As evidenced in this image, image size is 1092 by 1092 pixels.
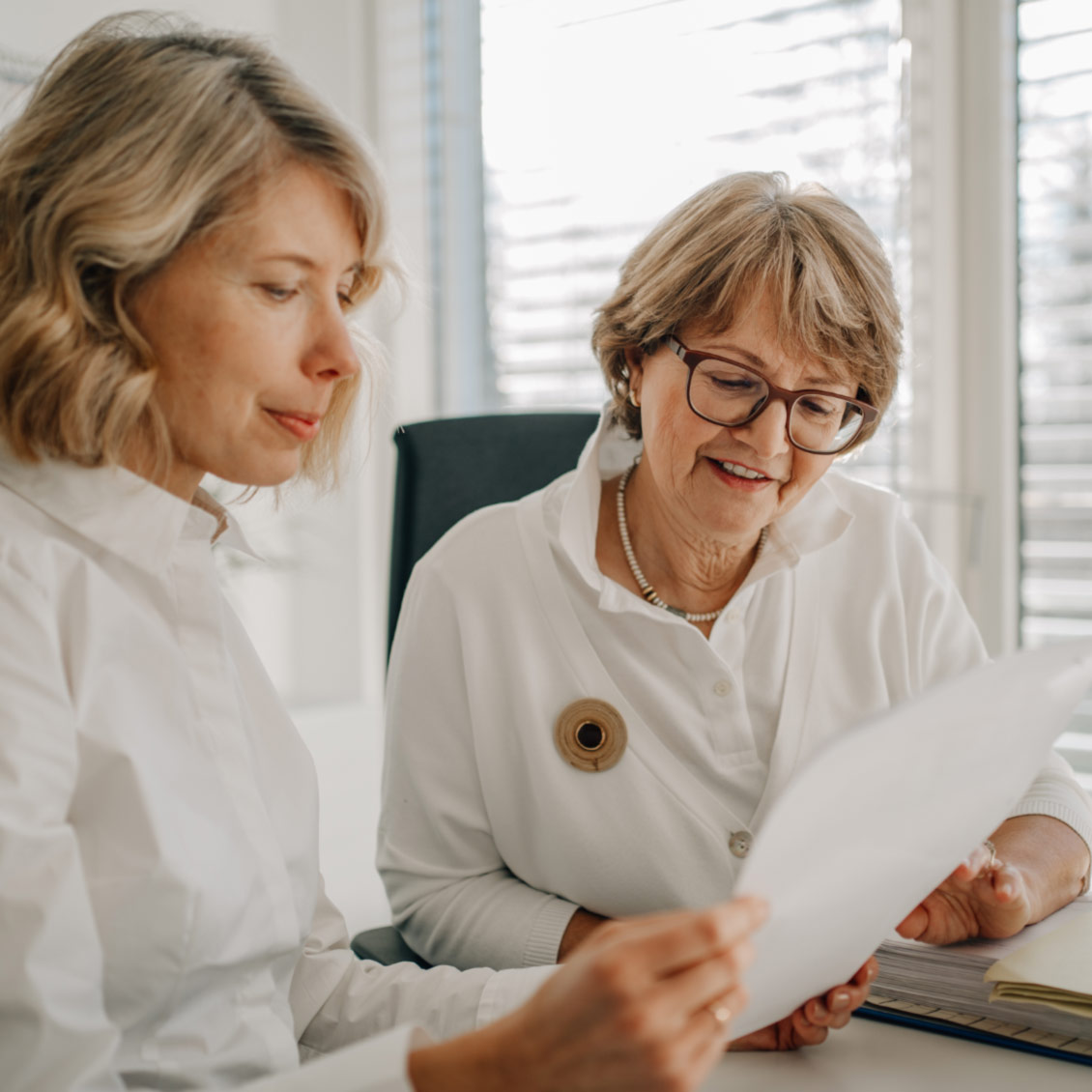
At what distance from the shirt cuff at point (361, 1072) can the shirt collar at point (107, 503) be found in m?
0.39

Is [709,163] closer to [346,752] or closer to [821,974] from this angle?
[346,752]

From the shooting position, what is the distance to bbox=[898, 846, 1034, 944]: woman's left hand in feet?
3.24

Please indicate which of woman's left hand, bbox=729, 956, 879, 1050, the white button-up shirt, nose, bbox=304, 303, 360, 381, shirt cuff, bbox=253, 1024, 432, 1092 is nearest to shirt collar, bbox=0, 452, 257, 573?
the white button-up shirt

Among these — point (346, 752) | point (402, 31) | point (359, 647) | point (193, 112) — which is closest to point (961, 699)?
point (193, 112)

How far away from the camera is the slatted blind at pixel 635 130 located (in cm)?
254

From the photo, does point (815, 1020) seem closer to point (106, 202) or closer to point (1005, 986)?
point (1005, 986)

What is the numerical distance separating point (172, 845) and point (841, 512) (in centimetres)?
94

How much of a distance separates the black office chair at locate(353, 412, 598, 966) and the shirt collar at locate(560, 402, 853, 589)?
238mm

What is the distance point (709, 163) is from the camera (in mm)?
2826

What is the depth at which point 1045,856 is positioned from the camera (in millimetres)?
1113

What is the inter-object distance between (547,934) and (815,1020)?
37 centimetres

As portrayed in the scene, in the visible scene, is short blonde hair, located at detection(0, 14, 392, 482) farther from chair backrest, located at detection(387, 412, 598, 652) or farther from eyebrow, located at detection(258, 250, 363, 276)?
chair backrest, located at detection(387, 412, 598, 652)

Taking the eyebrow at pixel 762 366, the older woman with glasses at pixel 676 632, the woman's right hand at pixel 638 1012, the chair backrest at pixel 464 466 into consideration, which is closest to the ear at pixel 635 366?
the older woman with glasses at pixel 676 632

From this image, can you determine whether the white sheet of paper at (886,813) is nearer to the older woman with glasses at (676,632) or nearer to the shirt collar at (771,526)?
the older woman with glasses at (676,632)
